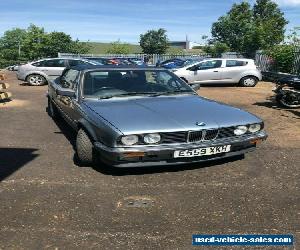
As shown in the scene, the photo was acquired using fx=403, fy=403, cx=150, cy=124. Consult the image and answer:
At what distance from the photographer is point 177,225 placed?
390cm

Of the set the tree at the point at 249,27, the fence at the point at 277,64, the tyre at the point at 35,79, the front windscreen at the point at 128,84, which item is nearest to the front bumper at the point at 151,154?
the front windscreen at the point at 128,84

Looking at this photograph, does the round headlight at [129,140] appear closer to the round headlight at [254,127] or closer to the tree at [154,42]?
the round headlight at [254,127]

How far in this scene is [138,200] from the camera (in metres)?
4.53

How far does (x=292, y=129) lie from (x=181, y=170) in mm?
4007

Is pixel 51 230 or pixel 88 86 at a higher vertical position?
pixel 88 86

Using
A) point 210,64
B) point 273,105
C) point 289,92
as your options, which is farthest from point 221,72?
point 289,92

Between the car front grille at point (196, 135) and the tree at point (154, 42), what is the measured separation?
74.9m

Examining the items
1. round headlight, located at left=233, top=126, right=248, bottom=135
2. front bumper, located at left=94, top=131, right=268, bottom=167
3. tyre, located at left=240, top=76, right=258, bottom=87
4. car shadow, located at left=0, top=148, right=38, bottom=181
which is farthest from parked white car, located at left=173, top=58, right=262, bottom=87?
front bumper, located at left=94, top=131, right=268, bottom=167

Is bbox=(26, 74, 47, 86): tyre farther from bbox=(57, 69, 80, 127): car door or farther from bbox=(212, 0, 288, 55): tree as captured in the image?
bbox=(212, 0, 288, 55): tree

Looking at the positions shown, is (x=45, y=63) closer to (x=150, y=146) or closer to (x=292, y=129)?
(x=292, y=129)

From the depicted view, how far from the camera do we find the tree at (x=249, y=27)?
39.0 metres

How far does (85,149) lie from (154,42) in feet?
Answer: 253

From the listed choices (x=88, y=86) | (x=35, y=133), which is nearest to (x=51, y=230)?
(x=88, y=86)

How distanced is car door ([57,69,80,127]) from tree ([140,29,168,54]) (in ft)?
237
